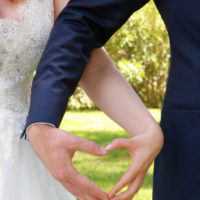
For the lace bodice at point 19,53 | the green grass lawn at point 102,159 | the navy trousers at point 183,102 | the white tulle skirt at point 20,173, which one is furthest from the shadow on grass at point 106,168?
the navy trousers at point 183,102

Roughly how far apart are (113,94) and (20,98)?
1.00 meters

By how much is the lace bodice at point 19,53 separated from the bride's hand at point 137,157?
3.49 feet

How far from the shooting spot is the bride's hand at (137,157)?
127cm

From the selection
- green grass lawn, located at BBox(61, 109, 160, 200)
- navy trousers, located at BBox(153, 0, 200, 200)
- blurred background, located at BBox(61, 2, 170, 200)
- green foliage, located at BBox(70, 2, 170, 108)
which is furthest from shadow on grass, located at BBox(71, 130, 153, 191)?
green foliage, located at BBox(70, 2, 170, 108)

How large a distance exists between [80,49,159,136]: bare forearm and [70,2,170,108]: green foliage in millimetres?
13175

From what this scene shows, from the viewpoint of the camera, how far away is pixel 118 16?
4.74 ft

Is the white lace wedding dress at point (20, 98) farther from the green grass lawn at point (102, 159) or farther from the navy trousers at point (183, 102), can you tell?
the green grass lawn at point (102, 159)

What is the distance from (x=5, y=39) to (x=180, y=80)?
3.11ft

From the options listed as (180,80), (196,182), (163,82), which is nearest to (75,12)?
(180,80)

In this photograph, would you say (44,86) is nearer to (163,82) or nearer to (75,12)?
(75,12)

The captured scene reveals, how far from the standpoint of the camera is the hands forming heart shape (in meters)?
1.23

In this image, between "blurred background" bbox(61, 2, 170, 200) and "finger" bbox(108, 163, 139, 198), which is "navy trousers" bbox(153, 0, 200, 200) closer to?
"finger" bbox(108, 163, 139, 198)

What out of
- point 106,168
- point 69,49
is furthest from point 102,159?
point 69,49

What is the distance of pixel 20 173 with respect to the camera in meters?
2.42
